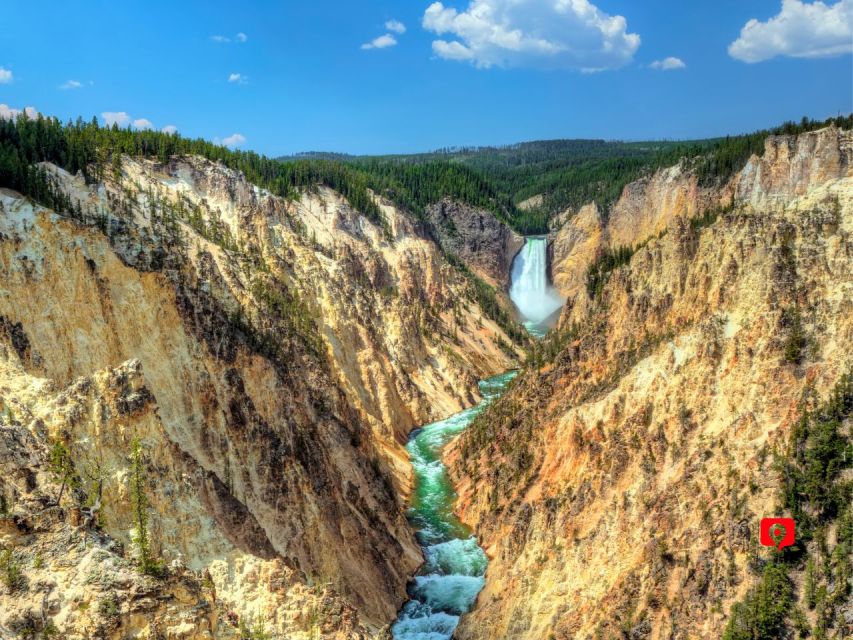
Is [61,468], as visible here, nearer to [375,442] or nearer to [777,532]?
[777,532]

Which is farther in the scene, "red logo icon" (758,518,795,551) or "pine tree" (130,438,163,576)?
"red logo icon" (758,518,795,551)

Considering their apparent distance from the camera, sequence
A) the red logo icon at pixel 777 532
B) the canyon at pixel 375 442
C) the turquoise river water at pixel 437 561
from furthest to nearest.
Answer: the turquoise river water at pixel 437 561, the red logo icon at pixel 777 532, the canyon at pixel 375 442

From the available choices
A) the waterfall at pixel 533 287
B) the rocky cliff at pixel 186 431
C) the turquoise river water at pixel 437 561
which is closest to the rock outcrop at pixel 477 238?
the waterfall at pixel 533 287

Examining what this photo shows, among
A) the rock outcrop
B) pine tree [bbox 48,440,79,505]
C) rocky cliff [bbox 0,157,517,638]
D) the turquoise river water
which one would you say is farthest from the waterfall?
pine tree [bbox 48,440,79,505]

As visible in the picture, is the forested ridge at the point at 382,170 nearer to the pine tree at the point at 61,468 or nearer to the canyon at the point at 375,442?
the canyon at the point at 375,442

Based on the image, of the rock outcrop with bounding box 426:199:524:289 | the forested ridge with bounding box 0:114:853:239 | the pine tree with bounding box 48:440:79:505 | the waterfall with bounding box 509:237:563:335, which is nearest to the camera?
the pine tree with bounding box 48:440:79:505

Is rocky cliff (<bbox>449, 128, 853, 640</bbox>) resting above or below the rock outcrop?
below

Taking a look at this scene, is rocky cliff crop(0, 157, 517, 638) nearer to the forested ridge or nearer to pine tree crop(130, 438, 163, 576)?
pine tree crop(130, 438, 163, 576)
